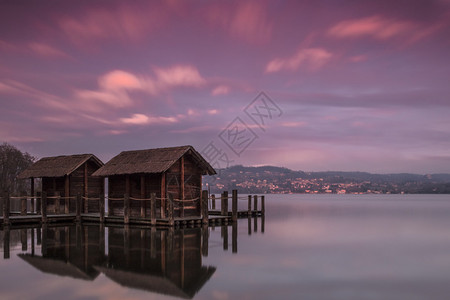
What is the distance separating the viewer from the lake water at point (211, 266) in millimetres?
14562

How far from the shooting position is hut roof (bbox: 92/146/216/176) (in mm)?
32875

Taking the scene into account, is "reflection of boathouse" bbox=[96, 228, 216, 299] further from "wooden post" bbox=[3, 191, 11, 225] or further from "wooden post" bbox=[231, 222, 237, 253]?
"wooden post" bbox=[3, 191, 11, 225]

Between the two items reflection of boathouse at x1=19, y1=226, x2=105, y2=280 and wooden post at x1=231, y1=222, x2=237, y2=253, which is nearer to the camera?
reflection of boathouse at x1=19, y1=226, x2=105, y2=280

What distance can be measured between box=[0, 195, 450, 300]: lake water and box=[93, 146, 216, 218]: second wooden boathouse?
3861 mm

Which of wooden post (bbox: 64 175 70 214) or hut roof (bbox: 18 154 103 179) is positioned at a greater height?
hut roof (bbox: 18 154 103 179)

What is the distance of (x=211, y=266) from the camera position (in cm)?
1859

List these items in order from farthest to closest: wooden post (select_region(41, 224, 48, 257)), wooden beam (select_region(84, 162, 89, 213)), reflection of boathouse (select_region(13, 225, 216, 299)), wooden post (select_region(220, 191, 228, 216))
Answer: wooden beam (select_region(84, 162, 89, 213)) → wooden post (select_region(220, 191, 228, 216)) → wooden post (select_region(41, 224, 48, 257)) → reflection of boathouse (select_region(13, 225, 216, 299))

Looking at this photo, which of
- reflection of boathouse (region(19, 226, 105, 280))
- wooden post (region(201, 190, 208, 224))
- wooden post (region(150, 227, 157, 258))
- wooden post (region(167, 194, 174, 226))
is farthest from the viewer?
wooden post (region(201, 190, 208, 224))

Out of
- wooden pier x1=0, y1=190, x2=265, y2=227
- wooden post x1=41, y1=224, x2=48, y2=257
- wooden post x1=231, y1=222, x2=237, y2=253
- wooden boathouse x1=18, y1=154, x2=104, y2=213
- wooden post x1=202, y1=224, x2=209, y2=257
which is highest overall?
wooden boathouse x1=18, y1=154, x2=104, y2=213

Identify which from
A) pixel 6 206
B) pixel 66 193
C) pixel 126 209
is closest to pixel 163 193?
pixel 126 209

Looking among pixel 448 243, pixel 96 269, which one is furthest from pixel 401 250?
pixel 96 269

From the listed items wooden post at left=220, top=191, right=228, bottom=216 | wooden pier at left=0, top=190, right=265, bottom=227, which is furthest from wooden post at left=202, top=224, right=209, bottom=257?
wooden post at left=220, top=191, right=228, bottom=216

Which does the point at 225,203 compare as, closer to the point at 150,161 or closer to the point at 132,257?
the point at 150,161

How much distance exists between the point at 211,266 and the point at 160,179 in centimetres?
1546
